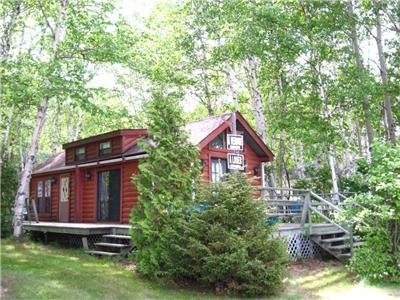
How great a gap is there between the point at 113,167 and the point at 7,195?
3.19 meters

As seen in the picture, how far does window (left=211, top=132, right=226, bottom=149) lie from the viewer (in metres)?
12.2

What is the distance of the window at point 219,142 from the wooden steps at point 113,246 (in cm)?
397

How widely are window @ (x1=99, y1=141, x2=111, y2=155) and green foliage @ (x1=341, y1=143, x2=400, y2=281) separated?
297 inches

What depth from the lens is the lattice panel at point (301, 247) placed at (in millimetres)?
9499

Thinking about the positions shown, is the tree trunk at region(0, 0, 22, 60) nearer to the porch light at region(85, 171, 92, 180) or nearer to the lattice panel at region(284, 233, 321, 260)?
the porch light at region(85, 171, 92, 180)

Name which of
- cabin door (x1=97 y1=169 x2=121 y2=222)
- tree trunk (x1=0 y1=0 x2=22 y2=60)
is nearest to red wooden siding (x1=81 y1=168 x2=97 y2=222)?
cabin door (x1=97 y1=169 x2=121 y2=222)

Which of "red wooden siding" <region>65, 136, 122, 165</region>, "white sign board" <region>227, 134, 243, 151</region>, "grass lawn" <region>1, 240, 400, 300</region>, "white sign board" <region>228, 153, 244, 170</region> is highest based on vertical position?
"red wooden siding" <region>65, 136, 122, 165</region>

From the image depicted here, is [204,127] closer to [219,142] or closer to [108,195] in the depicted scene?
[219,142]

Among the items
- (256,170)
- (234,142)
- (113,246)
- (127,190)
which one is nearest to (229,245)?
(234,142)

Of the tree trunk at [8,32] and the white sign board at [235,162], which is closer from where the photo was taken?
the white sign board at [235,162]

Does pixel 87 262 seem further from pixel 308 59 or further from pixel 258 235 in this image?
pixel 308 59

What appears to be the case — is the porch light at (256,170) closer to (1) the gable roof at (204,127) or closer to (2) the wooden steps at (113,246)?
(1) the gable roof at (204,127)

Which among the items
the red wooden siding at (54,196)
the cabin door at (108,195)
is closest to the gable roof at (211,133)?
the red wooden siding at (54,196)

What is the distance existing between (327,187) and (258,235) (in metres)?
10.8
